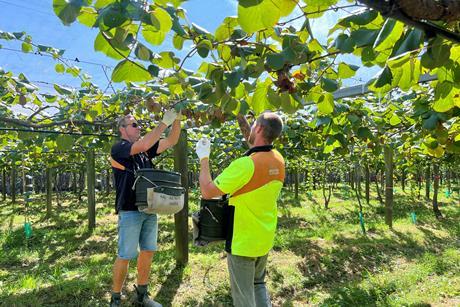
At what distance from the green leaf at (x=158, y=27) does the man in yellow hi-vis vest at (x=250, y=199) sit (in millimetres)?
1088

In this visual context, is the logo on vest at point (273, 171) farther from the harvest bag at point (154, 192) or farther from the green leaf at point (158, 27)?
the green leaf at point (158, 27)

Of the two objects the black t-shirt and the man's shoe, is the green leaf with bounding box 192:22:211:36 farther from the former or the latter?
the man's shoe

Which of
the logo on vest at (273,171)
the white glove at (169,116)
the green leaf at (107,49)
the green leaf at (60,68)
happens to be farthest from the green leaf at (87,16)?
the green leaf at (60,68)

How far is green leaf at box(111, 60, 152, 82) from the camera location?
1.29m

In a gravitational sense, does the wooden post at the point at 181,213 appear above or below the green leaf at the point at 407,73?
below

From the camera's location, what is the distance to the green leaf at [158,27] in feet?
3.59

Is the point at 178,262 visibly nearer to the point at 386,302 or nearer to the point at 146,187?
the point at 146,187

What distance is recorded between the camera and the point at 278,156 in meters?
2.47

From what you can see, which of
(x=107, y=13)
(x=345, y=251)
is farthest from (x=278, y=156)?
(x=345, y=251)

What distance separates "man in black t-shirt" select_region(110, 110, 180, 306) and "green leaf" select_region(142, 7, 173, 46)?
5.52 ft

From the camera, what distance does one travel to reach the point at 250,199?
2.31m

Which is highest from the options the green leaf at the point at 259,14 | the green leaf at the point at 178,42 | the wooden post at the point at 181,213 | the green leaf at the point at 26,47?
the green leaf at the point at 26,47

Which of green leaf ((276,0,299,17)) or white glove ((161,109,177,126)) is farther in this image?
white glove ((161,109,177,126))

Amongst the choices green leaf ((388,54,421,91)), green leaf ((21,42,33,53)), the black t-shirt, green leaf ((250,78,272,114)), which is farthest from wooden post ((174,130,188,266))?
green leaf ((388,54,421,91))
